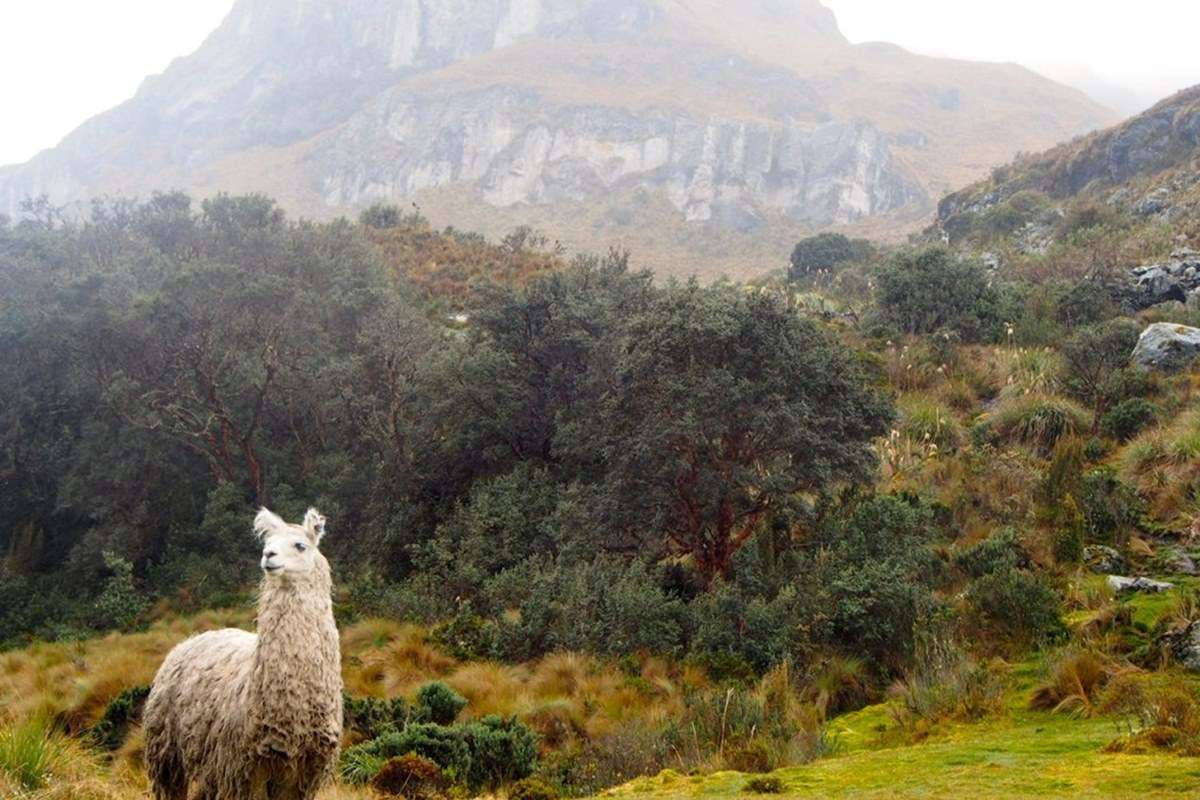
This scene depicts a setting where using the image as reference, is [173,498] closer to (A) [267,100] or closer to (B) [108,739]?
(B) [108,739]

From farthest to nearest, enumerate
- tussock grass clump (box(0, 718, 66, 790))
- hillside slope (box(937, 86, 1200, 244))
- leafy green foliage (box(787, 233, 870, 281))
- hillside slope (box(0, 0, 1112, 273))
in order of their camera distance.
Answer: hillside slope (box(0, 0, 1112, 273)) < leafy green foliage (box(787, 233, 870, 281)) < hillside slope (box(937, 86, 1200, 244)) < tussock grass clump (box(0, 718, 66, 790))

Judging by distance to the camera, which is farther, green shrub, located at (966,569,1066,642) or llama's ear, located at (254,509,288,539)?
green shrub, located at (966,569,1066,642)

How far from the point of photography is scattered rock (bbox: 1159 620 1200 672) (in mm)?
6428

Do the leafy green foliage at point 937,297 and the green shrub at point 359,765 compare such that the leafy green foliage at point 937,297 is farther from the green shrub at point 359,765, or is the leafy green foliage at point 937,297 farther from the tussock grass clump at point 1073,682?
the green shrub at point 359,765

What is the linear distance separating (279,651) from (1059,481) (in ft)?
36.8

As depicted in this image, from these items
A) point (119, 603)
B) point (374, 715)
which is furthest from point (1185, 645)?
point (119, 603)

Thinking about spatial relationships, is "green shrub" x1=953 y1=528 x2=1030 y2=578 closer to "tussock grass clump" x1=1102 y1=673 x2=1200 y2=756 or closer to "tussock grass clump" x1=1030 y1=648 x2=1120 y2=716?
"tussock grass clump" x1=1030 y1=648 x2=1120 y2=716

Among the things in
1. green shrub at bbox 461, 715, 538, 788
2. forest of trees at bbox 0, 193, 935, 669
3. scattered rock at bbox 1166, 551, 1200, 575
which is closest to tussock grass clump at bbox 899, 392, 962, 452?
forest of trees at bbox 0, 193, 935, 669

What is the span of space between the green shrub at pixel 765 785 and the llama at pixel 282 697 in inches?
100

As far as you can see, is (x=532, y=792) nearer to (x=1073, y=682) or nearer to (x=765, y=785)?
(x=765, y=785)

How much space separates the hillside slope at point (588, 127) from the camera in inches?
4338

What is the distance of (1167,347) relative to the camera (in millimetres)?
16203

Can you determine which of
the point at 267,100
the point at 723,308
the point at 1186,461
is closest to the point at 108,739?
the point at 723,308

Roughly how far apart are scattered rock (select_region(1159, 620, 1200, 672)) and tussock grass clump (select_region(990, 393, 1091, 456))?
8547 millimetres
